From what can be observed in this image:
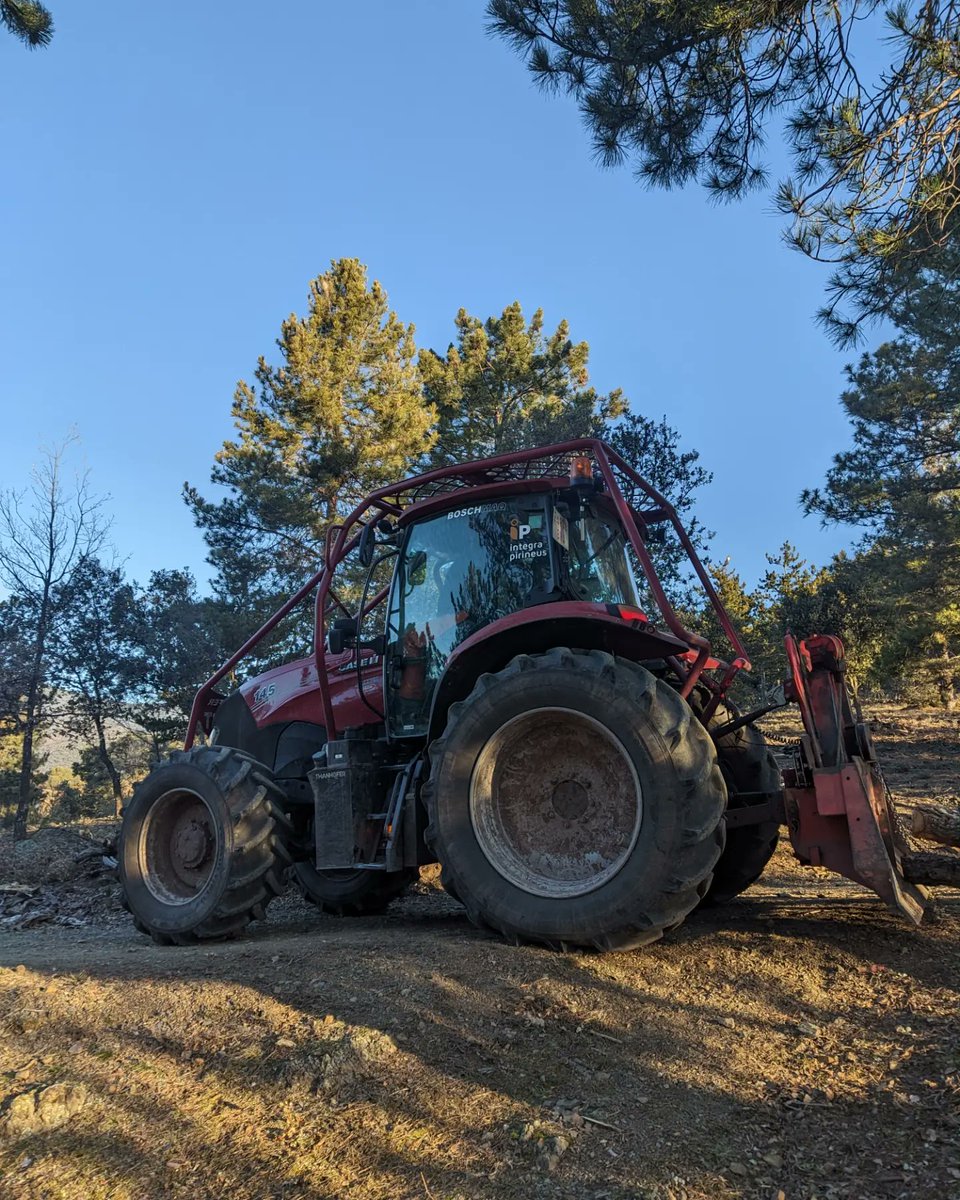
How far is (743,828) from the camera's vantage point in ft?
15.4

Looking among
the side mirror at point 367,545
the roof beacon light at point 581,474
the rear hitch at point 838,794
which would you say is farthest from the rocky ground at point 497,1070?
the roof beacon light at point 581,474

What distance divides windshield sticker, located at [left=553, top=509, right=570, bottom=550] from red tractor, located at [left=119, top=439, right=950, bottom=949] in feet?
0.04

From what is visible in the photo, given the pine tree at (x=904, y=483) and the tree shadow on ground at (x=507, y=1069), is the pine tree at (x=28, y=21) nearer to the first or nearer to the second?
the tree shadow on ground at (x=507, y=1069)

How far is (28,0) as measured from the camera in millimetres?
6668

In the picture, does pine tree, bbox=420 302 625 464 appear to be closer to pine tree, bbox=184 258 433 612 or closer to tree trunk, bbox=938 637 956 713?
pine tree, bbox=184 258 433 612

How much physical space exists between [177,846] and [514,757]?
8.35ft

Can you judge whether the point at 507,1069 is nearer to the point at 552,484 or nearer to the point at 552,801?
the point at 552,801

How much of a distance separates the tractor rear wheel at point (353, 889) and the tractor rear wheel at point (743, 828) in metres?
2.28

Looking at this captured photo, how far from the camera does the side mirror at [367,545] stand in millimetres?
4992

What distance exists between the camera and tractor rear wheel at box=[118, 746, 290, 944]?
189 inches

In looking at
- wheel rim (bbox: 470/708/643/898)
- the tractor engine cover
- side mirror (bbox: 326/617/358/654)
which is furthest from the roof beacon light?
the tractor engine cover

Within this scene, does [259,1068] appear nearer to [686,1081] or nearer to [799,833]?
[686,1081]

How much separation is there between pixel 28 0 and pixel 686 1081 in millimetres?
8933

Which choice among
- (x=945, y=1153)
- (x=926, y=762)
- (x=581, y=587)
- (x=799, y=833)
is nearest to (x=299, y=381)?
(x=926, y=762)
